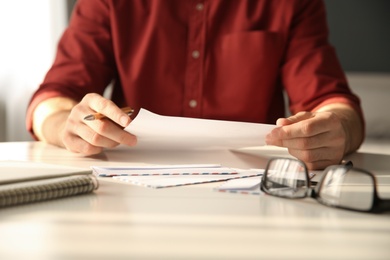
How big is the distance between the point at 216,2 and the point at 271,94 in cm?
35

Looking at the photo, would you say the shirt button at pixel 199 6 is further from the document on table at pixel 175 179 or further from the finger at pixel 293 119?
the document on table at pixel 175 179

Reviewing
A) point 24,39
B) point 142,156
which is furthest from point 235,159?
point 24,39

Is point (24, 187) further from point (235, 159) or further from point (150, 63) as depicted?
point (150, 63)

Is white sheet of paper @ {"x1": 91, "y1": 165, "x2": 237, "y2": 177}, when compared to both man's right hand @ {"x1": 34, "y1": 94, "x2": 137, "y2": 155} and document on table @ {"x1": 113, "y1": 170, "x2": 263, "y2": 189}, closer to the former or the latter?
document on table @ {"x1": 113, "y1": 170, "x2": 263, "y2": 189}

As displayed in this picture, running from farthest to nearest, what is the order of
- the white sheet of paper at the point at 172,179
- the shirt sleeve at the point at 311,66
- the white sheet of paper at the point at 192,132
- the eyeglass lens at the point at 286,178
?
1. the shirt sleeve at the point at 311,66
2. the white sheet of paper at the point at 192,132
3. the white sheet of paper at the point at 172,179
4. the eyeglass lens at the point at 286,178

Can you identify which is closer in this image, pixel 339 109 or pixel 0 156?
pixel 0 156

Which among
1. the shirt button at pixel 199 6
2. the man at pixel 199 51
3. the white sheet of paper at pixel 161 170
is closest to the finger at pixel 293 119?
the white sheet of paper at pixel 161 170

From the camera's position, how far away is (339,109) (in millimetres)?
1812

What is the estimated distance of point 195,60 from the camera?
2.11 m

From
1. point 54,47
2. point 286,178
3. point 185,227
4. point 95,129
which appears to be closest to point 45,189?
point 185,227

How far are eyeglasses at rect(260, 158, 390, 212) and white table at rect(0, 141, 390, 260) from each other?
0.01m

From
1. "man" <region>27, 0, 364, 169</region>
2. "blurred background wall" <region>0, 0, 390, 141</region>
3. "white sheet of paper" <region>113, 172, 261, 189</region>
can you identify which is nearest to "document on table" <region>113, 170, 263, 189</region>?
"white sheet of paper" <region>113, 172, 261, 189</region>

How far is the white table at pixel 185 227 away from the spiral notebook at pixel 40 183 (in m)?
0.01

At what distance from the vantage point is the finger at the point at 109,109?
139cm
